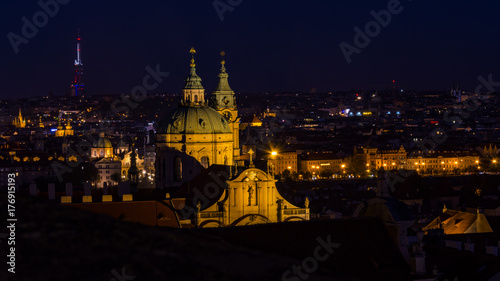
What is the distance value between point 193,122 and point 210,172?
10877 millimetres

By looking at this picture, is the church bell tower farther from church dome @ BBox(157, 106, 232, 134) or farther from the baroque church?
church dome @ BBox(157, 106, 232, 134)

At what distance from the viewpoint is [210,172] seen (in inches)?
1314

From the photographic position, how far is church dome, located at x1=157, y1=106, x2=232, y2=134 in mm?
43844

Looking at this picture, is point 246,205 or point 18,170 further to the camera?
point 18,170

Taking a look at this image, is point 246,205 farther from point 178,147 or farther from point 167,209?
point 178,147

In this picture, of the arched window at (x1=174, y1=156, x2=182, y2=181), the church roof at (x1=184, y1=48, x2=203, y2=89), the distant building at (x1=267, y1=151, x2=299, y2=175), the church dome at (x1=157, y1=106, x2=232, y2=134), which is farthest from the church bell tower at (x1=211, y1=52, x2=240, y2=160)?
the distant building at (x1=267, y1=151, x2=299, y2=175)

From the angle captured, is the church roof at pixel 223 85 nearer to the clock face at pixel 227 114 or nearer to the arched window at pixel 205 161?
the clock face at pixel 227 114

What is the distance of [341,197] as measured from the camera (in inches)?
2233

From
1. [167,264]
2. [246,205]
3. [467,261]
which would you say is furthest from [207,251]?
[246,205]

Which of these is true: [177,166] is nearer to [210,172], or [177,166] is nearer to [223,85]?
[210,172]

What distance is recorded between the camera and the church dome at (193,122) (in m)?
43.8

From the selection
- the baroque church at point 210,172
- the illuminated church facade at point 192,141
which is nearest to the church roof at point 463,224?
the baroque church at point 210,172

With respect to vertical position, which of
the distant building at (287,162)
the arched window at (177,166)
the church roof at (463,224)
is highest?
the distant building at (287,162)

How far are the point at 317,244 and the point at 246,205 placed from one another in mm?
10840
